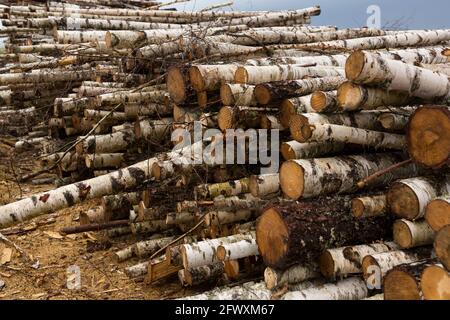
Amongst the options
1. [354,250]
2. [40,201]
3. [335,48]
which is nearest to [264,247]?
[354,250]

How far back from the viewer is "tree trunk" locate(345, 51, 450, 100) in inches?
160

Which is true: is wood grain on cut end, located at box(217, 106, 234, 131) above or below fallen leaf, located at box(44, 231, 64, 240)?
above

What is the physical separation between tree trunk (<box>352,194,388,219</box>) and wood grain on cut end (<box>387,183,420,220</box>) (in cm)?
8

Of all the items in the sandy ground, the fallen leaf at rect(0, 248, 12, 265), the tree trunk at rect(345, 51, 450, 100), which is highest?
the tree trunk at rect(345, 51, 450, 100)

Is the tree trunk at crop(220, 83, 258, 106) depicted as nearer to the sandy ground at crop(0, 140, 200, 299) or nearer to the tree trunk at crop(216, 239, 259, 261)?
the tree trunk at crop(216, 239, 259, 261)

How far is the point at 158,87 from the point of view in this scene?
6.98 m

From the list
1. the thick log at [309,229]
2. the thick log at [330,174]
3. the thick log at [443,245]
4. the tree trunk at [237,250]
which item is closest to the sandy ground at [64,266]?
the tree trunk at [237,250]

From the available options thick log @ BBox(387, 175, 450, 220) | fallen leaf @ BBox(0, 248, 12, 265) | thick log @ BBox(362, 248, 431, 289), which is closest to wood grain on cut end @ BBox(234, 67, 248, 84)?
thick log @ BBox(387, 175, 450, 220)

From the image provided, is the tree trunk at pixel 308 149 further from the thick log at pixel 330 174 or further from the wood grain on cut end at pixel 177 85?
the wood grain on cut end at pixel 177 85

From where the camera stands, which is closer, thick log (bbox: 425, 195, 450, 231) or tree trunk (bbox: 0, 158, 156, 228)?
thick log (bbox: 425, 195, 450, 231)

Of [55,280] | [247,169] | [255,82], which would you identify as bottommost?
[55,280]

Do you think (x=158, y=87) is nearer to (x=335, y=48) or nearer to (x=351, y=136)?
(x=335, y=48)

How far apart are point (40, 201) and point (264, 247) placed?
2522mm

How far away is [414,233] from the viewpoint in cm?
390
